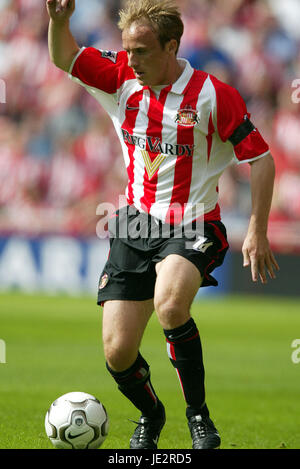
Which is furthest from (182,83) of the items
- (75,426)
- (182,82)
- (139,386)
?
(75,426)

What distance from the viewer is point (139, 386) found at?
459cm

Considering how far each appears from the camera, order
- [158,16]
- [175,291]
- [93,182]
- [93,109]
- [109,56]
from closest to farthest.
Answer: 1. [175,291]
2. [158,16]
3. [109,56]
4. [93,182]
5. [93,109]

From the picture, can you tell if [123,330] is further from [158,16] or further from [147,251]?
[158,16]

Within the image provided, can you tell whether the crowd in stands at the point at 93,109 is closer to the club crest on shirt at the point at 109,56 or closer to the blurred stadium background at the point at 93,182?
the blurred stadium background at the point at 93,182

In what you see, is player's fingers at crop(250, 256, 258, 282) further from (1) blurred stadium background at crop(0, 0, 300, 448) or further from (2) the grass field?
(1) blurred stadium background at crop(0, 0, 300, 448)

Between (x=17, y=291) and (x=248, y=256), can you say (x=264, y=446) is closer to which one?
(x=248, y=256)

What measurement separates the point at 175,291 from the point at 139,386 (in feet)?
2.39

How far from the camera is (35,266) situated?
51.4 ft

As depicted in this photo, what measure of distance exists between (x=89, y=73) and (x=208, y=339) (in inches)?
244

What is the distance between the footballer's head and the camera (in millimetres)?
4379

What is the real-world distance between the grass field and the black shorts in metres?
0.87

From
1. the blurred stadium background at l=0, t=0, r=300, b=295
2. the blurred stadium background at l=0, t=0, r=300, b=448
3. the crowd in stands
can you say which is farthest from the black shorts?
the crowd in stands
